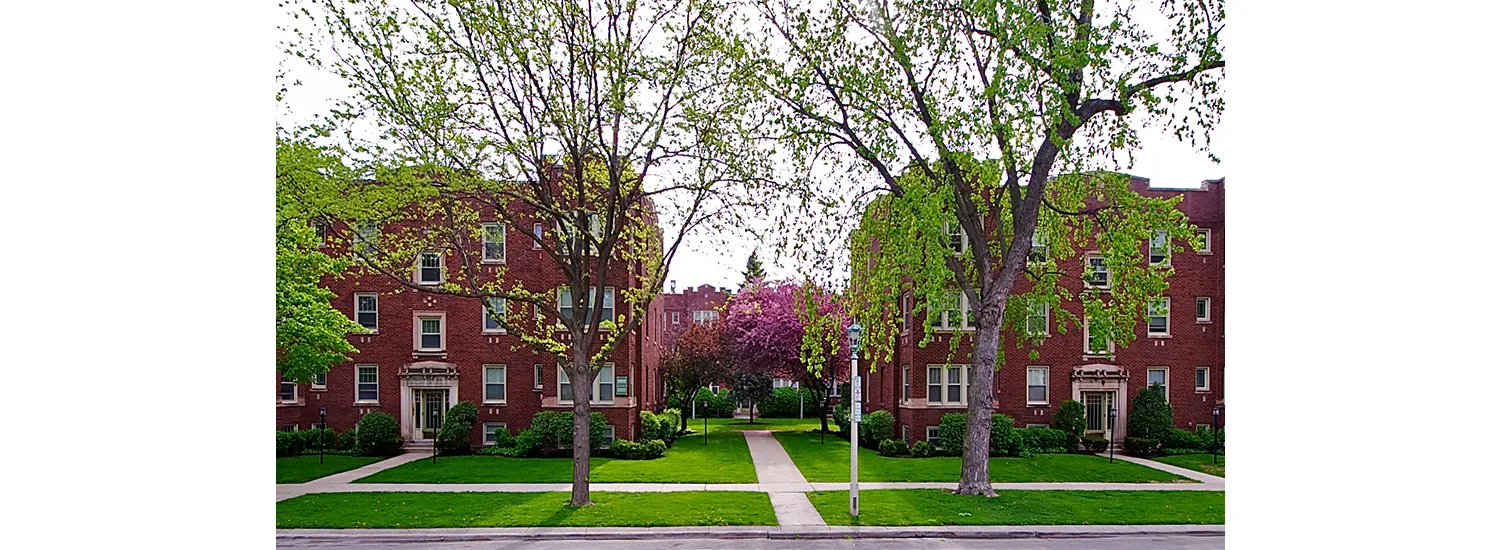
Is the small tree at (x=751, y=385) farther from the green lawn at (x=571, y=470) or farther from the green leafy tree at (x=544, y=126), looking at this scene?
the green leafy tree at (x=544, y=126)

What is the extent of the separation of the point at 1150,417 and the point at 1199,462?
5.88 ft

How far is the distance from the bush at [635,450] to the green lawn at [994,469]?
2.63 metres

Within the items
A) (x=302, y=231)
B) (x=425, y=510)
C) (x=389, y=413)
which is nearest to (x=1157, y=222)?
(x=425, y=510)

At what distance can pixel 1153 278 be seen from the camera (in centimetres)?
1015

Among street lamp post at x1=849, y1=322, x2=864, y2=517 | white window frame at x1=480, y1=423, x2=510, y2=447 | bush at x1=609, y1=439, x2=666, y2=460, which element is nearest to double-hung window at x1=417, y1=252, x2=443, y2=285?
white window frame at x1=480, y1=423, x2=510, y2=447

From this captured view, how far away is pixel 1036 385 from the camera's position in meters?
18.2

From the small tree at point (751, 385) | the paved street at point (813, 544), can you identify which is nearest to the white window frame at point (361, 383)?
the small tree at point (751, 385)

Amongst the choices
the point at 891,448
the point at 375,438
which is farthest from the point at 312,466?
the point at 891,448

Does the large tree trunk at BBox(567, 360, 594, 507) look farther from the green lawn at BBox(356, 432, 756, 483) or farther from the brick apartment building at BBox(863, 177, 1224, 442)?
the brick apartment building at BBox(863, 177, 1224, 442)

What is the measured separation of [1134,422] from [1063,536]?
10304 millimetres

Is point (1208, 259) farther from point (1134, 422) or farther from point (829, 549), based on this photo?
point (829, 549)

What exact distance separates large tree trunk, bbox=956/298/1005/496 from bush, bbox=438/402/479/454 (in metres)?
10.2

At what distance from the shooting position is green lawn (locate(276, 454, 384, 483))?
13.1 meters

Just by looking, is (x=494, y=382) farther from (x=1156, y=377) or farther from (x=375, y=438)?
(x=1156, y=377)
